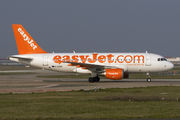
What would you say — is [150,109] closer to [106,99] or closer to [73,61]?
[106,99]

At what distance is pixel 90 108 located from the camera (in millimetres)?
14641

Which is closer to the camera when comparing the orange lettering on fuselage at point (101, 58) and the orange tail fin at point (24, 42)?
the orange lettering on fuselage at point (101, 58)

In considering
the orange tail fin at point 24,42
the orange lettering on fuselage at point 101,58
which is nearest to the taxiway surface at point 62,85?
the orange lettering on fuselage at point 101,58

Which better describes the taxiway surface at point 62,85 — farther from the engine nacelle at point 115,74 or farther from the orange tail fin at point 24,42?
the orange tail fin at point 24,42

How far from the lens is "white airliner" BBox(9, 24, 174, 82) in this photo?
121 feet

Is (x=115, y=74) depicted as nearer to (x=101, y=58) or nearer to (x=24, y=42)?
(x=101, y=58)

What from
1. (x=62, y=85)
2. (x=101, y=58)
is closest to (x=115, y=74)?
(x=101, y=58)

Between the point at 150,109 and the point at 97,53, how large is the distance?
994 inches

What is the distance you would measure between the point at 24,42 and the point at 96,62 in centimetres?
1106

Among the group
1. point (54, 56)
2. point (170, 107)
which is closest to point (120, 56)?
point (54, 56)

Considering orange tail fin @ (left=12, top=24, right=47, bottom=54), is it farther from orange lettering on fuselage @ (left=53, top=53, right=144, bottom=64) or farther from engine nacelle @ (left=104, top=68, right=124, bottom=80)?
engine nacelle @ (left=104, top=68, right=124, bottom=80)

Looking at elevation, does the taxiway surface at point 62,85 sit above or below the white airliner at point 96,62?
below

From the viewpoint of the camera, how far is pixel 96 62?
38031 millimetres

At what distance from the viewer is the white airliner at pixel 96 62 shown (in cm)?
3688
